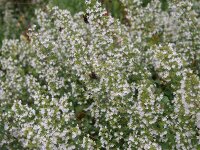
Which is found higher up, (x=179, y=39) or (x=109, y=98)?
(x=179, y=39)

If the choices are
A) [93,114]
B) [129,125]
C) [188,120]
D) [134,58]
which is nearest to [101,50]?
[134,58]

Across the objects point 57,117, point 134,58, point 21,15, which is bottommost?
point 57,117

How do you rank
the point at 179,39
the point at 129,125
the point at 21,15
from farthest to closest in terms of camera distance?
1. the point at 21,15
2. the point at 179,39
3. the point at 129,125

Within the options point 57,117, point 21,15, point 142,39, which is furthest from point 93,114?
point 21,15

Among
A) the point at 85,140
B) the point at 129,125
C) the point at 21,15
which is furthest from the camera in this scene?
the point at 21,15

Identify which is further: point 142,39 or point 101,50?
point 142,39

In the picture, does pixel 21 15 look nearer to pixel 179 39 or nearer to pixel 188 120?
pixel 179 39

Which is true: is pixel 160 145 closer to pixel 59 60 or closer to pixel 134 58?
pixel 134 58
